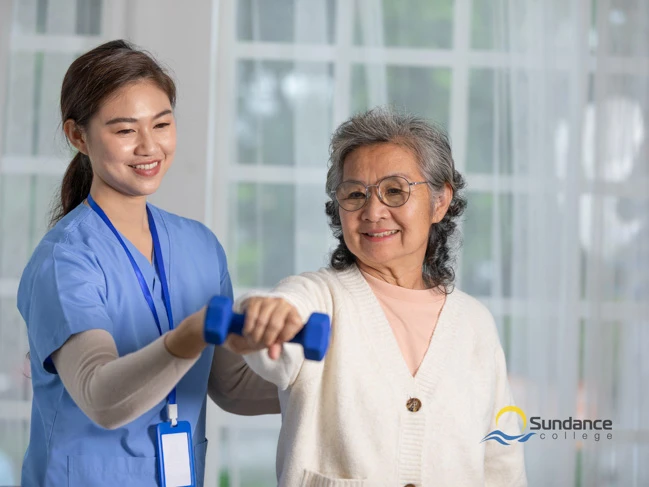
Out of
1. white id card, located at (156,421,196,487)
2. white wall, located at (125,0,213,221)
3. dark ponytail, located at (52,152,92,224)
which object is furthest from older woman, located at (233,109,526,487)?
white wall, located at (125,0,213,221)

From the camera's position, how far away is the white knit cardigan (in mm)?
1494

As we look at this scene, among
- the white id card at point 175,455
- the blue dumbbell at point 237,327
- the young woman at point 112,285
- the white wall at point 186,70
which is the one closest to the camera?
the blue dumbbell at point 237,327

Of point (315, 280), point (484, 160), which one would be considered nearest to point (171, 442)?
point (315, 280)

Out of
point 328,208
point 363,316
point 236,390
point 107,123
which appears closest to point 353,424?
point 363,316

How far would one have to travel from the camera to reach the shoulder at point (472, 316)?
1721 mm

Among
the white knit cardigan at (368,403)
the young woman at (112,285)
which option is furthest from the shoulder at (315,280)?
the young woman at (112,285)

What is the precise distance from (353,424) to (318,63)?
83.1 inches

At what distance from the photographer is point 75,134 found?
1.67m

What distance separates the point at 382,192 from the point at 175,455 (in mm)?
681

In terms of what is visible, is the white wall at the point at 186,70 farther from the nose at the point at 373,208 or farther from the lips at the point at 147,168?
the nose at the point at 373,208

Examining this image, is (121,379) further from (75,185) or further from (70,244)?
(75,185)

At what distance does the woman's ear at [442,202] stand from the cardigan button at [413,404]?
1.38 feet

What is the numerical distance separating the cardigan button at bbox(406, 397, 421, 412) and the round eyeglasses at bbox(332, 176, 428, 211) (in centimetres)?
39

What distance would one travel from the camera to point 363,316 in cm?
159
